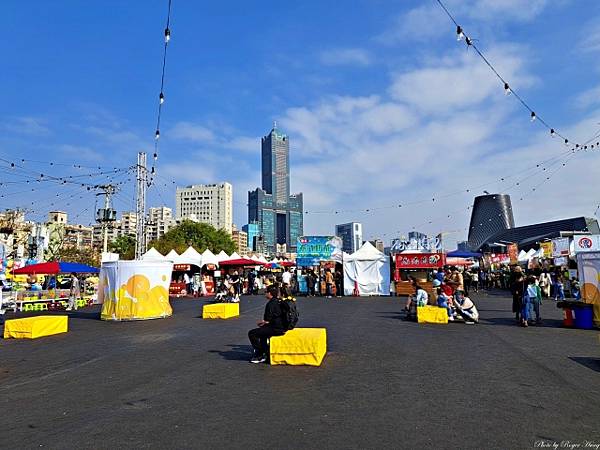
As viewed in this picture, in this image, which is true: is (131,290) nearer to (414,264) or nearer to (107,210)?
(414,264)

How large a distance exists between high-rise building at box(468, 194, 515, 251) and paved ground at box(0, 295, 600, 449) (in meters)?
88.4

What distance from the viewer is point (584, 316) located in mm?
12344

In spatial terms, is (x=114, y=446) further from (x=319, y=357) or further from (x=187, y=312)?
(x=187, y=312)

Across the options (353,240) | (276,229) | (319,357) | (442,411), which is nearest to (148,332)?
(319,357)

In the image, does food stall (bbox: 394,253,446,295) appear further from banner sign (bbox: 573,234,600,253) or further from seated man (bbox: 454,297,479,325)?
seated man (bbox: 454,297,479,325)

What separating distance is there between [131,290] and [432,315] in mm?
10937

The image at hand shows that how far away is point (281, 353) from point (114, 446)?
396cm

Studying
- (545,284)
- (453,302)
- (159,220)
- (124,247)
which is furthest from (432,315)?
(159,220)

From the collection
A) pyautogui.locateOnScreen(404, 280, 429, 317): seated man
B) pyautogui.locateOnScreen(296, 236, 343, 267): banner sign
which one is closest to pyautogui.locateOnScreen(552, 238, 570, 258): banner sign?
pyautogui.locateOnScreen(296, 236, 343, 267): banner sign

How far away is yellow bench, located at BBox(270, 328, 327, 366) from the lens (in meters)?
7.84

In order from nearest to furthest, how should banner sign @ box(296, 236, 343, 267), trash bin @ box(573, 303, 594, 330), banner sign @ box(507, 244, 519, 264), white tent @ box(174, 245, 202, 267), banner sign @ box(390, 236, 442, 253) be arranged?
trash bin @ box(573, 303, 594, 330)
banner sign @ box(296, 236, 343, 267)
banner sign @ box(507, 244, 519, 264)
white tent @ box(174, 245, 202, 267)
banner sign @ box(390, 236, 442, 253)

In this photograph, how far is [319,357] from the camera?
7898mm

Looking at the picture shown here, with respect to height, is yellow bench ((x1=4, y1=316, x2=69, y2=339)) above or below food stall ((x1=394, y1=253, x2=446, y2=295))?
below

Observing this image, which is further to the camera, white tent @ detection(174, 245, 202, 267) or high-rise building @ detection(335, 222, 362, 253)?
high-rise building @ detection(335, 222, 362, 253)
